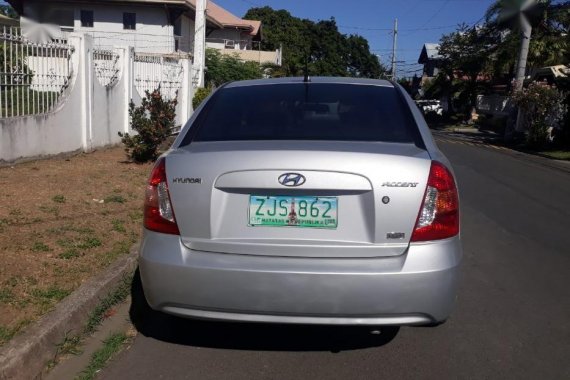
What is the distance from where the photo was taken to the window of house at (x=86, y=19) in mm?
33594

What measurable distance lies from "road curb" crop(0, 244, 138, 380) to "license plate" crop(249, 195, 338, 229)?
140 cm

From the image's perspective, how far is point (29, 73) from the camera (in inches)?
367

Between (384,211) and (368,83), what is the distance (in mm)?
1566

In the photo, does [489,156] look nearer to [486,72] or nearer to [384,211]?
[384,211]

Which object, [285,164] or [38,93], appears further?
[38,93]

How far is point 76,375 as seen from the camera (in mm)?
3393

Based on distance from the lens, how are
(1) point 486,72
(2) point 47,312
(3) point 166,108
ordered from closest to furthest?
(2) point 47,312
(3) point 166,108
(1) point 486,72

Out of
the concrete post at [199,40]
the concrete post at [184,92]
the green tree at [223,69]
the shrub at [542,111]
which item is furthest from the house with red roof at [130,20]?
the shrub at [542,111]

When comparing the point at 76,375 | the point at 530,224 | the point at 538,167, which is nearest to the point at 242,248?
the point at 76,375

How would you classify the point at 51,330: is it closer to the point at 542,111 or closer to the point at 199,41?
→ the point at 199,41

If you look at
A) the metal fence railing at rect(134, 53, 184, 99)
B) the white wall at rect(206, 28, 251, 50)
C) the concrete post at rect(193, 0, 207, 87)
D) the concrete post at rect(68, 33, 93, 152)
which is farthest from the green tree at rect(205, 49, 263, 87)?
the concrete post at rect(68, 33, 93, 152)

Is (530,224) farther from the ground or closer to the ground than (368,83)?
closer to the ground

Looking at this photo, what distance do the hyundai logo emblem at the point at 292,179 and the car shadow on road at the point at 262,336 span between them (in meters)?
1.05

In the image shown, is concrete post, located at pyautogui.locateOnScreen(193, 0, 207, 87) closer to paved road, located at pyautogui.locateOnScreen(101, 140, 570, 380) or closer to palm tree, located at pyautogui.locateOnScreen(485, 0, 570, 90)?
palm tree, located at pyautogui.locateOnScreen(485, 0, 570, 90)
